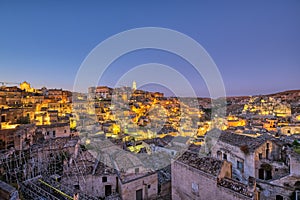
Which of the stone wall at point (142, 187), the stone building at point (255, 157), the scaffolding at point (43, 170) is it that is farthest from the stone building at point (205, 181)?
the scaffolding at point (43, 170)

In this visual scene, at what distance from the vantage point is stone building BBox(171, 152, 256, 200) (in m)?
7.53

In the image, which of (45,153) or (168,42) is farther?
(168,42)

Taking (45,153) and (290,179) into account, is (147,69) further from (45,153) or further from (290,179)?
(290,179)

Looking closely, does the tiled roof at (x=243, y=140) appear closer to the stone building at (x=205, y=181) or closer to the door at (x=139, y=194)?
the stone building at (x=205, y=181)

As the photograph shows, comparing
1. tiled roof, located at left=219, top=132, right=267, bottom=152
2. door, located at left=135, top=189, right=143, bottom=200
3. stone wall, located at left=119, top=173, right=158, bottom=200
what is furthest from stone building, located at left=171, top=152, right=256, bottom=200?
tiled roof, located at left=219, top=132, right=267, bottom=152

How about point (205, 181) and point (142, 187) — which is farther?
point (142, 187)

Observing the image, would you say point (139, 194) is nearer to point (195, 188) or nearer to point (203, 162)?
point (195, 188)

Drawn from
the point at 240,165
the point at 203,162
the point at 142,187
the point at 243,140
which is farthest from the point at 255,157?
the point at 142,187

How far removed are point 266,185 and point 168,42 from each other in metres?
12.4

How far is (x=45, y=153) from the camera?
13.6m

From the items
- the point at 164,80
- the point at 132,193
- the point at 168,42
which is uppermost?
the point at 168,42

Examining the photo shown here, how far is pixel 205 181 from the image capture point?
8492 mm

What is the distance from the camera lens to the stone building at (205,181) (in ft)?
24.7

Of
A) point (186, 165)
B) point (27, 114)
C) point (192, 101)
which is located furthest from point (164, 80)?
point (192, 101)
